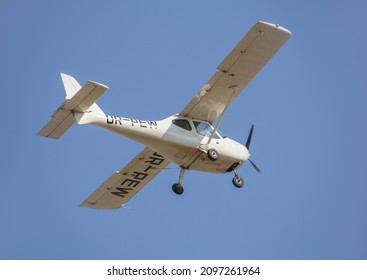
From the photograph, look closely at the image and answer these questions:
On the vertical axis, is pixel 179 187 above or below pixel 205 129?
below

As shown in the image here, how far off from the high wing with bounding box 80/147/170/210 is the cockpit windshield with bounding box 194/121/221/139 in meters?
1.86

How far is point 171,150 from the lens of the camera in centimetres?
2628

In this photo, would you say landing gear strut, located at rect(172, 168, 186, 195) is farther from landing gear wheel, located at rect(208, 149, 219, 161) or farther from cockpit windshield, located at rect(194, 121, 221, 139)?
cockpit windshield, located at rect(194, 121, 221, 139)

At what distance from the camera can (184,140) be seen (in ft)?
86.1

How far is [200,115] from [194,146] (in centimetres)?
105

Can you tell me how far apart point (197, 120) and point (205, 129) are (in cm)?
Result: 35

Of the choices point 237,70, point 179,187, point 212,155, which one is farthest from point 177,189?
point 237,70

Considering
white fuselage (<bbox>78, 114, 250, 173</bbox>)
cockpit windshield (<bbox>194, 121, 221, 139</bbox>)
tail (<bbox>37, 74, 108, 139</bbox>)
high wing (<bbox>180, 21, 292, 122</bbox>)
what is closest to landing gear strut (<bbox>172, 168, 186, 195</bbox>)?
white fuselage (<bbox>78, 114, 250, 173</bbox>)

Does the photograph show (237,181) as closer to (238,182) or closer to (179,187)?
(238,182)

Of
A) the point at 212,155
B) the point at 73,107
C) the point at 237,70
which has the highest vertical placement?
the point at 237,70

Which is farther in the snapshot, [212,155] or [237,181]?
[237,181]
